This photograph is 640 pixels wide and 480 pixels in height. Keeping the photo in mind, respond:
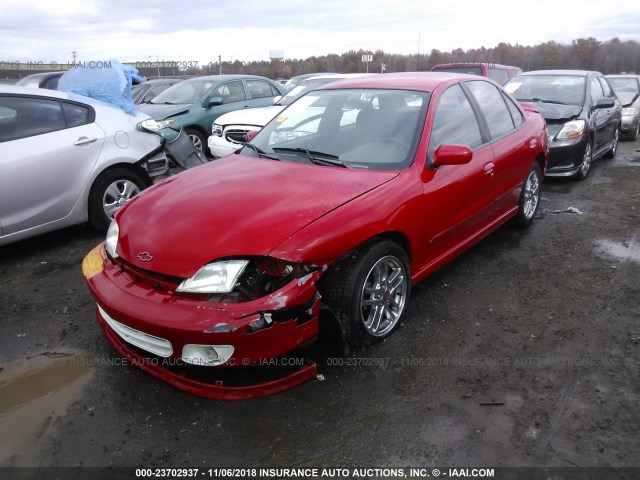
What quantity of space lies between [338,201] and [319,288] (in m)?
0.51

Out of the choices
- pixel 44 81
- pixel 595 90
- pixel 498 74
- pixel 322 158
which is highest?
pixel 498 74

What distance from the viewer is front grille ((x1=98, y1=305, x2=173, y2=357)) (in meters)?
2.54

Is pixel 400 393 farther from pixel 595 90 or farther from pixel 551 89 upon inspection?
pixel 595 90

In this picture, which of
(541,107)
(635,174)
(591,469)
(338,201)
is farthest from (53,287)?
(635,174)

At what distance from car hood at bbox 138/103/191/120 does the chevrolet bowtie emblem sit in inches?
258

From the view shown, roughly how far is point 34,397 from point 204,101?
7275 millimetres

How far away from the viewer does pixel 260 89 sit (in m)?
10.2

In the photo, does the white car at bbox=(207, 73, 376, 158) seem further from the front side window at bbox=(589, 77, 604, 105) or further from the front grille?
the front grille

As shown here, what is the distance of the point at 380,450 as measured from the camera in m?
2.33

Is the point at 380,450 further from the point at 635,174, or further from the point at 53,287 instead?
the point at 635,174

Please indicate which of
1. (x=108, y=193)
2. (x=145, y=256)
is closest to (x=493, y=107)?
(x=145, y=256)

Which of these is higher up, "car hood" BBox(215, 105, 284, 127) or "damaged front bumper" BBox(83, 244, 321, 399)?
"car hood" BBox(215, 105, 284, 127)

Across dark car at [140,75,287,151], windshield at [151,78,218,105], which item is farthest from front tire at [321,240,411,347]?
windshield at [151,78,218,105]

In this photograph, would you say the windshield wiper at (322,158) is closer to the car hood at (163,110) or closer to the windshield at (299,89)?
the windshield at (299,89)
